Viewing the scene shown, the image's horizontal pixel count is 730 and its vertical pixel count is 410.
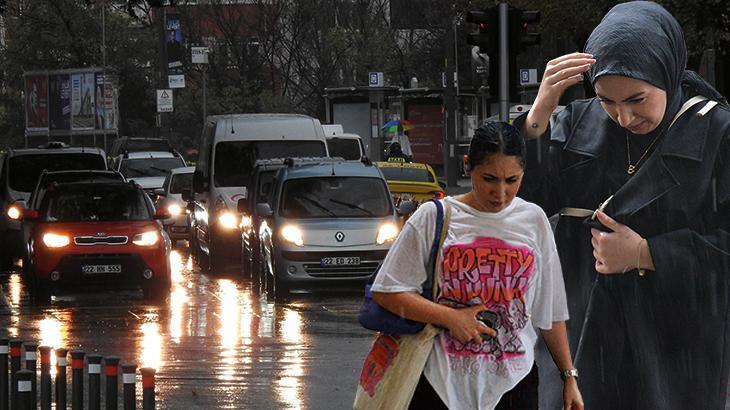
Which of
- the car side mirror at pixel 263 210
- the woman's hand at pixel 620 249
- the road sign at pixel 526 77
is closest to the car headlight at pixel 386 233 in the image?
the car side mirror at pixel 263 210

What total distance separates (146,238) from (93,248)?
0.69m

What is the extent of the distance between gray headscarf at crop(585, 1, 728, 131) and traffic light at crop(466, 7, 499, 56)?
12.9 metres

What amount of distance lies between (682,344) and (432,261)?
0.77 metres

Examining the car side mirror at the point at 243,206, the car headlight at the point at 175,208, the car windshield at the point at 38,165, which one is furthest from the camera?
the car headlight at the point at 175,208

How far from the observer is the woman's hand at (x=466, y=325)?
4.98m

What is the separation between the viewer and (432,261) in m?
5.08

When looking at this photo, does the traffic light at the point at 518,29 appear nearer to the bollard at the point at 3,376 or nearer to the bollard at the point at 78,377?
the bollard at the point at 3,376

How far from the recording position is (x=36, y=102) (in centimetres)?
6825

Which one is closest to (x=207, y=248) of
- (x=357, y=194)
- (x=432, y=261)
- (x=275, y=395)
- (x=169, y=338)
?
(x=357, y=194)

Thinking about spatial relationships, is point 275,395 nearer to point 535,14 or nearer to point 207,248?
point 535,14

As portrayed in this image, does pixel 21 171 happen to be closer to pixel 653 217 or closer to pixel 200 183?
pixel 200 183

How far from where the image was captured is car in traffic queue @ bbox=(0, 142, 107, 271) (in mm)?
29312

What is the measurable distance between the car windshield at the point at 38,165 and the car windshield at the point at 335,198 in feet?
24.4

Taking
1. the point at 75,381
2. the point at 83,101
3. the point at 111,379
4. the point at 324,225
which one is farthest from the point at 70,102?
the point at 111,379
